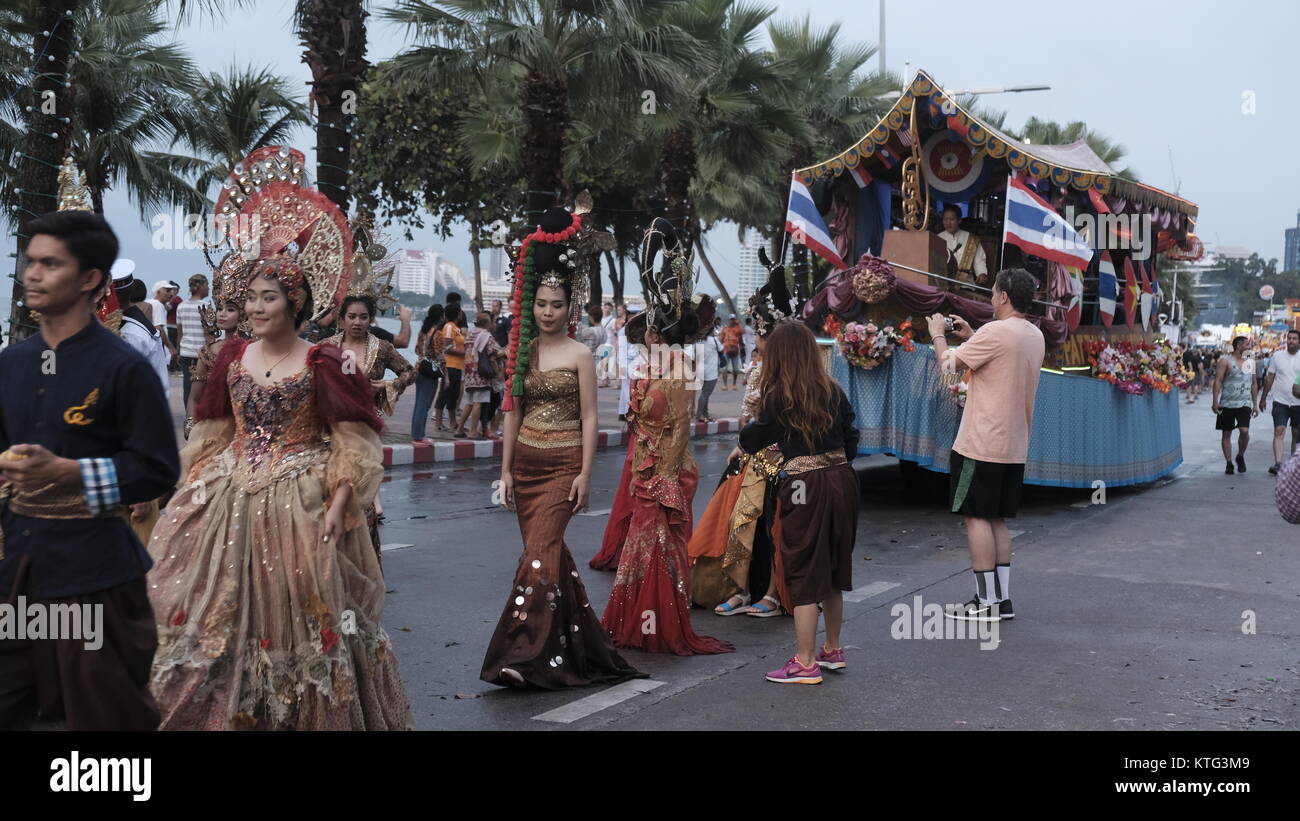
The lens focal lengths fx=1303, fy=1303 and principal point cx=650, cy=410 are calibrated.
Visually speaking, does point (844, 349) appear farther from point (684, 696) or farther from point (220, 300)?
point (220, 300)

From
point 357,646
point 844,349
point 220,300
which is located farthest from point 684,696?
point 844,349

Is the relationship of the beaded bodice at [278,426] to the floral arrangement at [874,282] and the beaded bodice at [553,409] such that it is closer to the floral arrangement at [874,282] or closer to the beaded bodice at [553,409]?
the beaded bodice at [553,409]

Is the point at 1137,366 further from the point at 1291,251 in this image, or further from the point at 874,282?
the point at 1291,251

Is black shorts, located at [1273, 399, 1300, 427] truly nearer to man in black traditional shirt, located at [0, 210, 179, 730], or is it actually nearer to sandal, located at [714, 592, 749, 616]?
sandal, located at [714, 592, 749, 616]

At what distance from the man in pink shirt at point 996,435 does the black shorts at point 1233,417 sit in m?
10.1

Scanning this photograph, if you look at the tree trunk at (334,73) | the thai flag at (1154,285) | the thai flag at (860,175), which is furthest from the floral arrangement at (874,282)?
the thai flag at (1154,285)

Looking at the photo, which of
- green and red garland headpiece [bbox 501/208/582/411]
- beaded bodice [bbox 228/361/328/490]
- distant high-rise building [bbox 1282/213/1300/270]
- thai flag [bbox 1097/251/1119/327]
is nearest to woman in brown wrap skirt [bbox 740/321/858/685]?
green and red garland headpiece [bbox 501/208/582/411]

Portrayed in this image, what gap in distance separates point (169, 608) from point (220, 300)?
1540 mm

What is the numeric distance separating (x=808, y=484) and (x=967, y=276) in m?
7.74

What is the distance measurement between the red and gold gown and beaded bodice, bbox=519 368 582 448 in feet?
3.06

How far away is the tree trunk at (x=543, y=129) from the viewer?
18203 millimetres

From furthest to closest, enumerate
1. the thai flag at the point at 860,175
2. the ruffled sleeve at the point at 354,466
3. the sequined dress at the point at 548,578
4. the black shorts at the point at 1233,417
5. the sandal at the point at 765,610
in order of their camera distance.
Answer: the black shorts at the point at 1233,417 < the thai flag at the point at 860,175 < the sandal at the point at 765,610 < the sequined dress at the point at 548,578 < the ruffled sleeve at the point at 354,466

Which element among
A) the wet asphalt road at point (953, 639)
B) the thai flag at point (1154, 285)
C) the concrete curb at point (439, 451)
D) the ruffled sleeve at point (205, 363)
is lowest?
the wet asphalt road at point (953, 639)

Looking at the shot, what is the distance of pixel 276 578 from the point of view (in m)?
4.38
